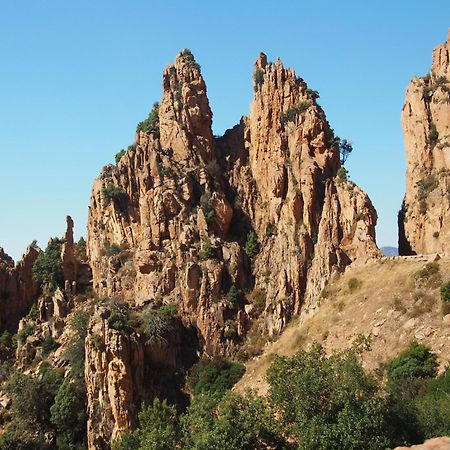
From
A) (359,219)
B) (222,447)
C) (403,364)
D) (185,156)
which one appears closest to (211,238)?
(185,156)

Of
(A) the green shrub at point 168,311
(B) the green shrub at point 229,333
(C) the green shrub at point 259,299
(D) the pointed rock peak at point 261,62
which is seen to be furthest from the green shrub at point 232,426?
(D) the pointed rock peak at point 261,62

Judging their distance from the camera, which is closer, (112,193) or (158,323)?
(158,323)

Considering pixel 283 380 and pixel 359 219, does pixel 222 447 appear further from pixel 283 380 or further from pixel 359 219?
pixel 359 219

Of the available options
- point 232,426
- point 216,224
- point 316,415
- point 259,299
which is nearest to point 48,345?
point 216,224

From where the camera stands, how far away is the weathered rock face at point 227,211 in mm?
61375

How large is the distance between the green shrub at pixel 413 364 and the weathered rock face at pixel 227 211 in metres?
14.1

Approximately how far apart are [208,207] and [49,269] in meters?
20.3

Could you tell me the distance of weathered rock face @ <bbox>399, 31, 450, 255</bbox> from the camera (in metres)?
61.7

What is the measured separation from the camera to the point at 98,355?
55688 millimetres

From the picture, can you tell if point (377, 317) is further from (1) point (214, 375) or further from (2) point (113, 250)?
(2) point (113, 250)

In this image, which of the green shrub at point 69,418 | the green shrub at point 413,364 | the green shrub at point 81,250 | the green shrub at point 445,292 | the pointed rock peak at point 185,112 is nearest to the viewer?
the green shrub at point 413,364

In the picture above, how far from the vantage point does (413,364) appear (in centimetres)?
4356

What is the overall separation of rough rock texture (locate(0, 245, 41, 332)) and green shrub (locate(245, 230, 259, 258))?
25764mm

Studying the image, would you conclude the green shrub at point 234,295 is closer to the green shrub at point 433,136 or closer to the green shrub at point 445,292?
the green shrub at point 445,292
